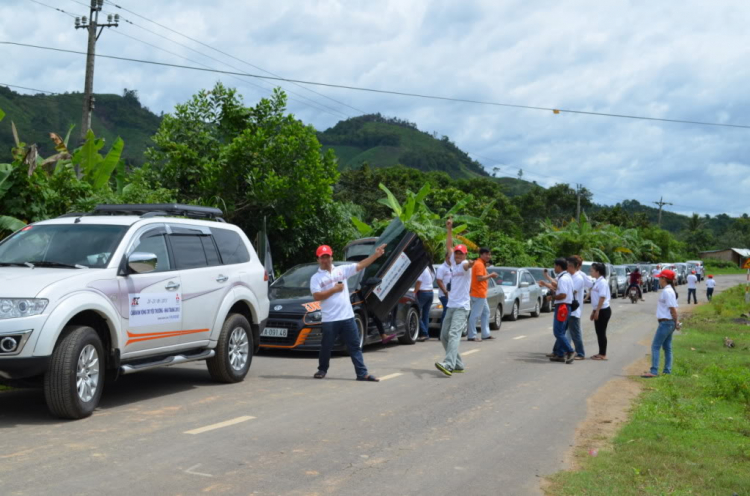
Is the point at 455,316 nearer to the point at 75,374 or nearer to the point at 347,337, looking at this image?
the point at 347,337

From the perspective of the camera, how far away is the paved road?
18.7 feet

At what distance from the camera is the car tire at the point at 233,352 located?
32.8 ft

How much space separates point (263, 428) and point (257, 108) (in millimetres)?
16049

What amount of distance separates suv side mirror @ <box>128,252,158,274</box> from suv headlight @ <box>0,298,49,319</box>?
114 centimetres

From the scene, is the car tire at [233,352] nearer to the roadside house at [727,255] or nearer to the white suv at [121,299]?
the white suv at [121,299]

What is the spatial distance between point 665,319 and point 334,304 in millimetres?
5426

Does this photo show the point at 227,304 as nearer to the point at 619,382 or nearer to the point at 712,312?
the point at 619,382

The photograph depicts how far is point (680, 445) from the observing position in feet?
24.0

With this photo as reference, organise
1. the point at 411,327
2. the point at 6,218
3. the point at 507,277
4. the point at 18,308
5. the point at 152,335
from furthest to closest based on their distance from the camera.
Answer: the point at 507,277 < the point at 411,327 < the point at 6,218 < the point at 152,335 < the point at 18,308

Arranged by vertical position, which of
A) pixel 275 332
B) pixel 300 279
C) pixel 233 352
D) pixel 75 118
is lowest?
pixel 233 352

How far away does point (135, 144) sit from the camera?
339 feet

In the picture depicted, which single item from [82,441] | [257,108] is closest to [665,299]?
[82,441]

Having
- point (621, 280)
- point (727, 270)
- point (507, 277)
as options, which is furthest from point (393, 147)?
point (507, 277)

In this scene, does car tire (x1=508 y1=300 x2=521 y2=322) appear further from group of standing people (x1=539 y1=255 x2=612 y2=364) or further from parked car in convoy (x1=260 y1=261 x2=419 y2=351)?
group of standing people (x1=539 y1=255 x2=612 y2=364)
